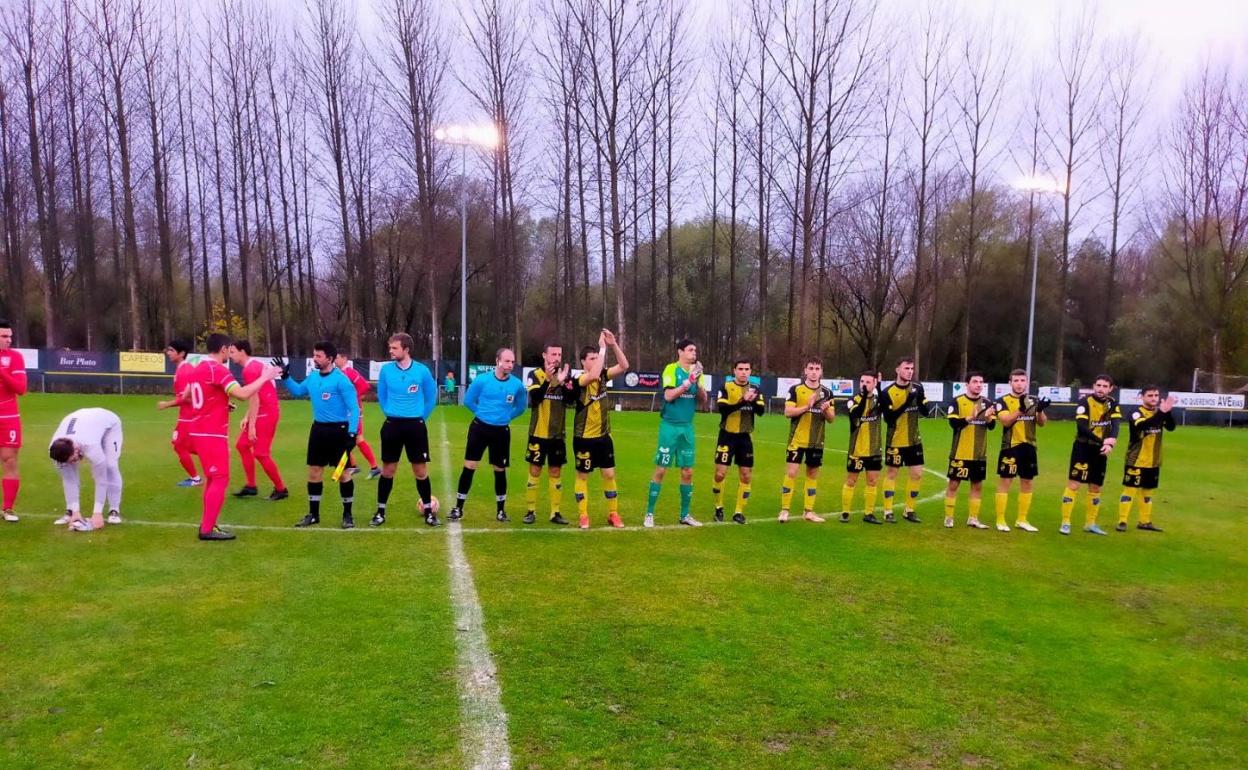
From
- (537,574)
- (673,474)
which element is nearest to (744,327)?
(673,474)

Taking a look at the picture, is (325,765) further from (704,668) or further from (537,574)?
(537,574)

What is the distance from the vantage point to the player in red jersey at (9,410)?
25.2 ft

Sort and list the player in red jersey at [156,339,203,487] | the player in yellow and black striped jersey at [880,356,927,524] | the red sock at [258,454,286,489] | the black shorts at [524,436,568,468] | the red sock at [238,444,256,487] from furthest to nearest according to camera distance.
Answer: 1. the red sock at [238,444,256,487]
2. the red sock at [258,454,286,489]
3. the player in yellow and black striped jersey at [880,356,927,524]
4. the player in red jersey at [156,339,203,487]
5. the black shorts at [524,436,568,468]

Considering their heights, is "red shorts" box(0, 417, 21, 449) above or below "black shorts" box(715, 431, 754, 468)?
above

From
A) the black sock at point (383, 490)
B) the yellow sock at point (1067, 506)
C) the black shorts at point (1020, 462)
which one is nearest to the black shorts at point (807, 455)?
the black shorts at point (1020, 462)

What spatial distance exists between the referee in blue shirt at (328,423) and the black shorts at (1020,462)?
7.44 m

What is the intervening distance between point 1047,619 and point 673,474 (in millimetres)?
7285

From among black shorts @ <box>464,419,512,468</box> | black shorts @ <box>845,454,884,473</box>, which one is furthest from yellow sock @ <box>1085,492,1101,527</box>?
black shorts @ <box>464,419,512,468</box>

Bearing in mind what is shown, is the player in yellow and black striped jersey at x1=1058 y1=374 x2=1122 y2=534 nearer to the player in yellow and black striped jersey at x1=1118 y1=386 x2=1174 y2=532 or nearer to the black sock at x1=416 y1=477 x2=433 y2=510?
the player in yellow and black striped jersey at x1=1118 y1=386 x2=1174 y2=532

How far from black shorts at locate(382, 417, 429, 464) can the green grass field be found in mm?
804

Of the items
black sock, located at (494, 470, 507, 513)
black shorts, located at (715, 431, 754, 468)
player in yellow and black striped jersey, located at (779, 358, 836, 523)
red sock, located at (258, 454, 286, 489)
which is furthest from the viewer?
red sock, located at (258, 454, 286, 489)

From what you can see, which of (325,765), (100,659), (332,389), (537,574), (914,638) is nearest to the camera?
(325,765)

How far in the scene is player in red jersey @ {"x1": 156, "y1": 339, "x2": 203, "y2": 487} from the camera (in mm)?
8445

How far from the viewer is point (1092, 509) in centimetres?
918
